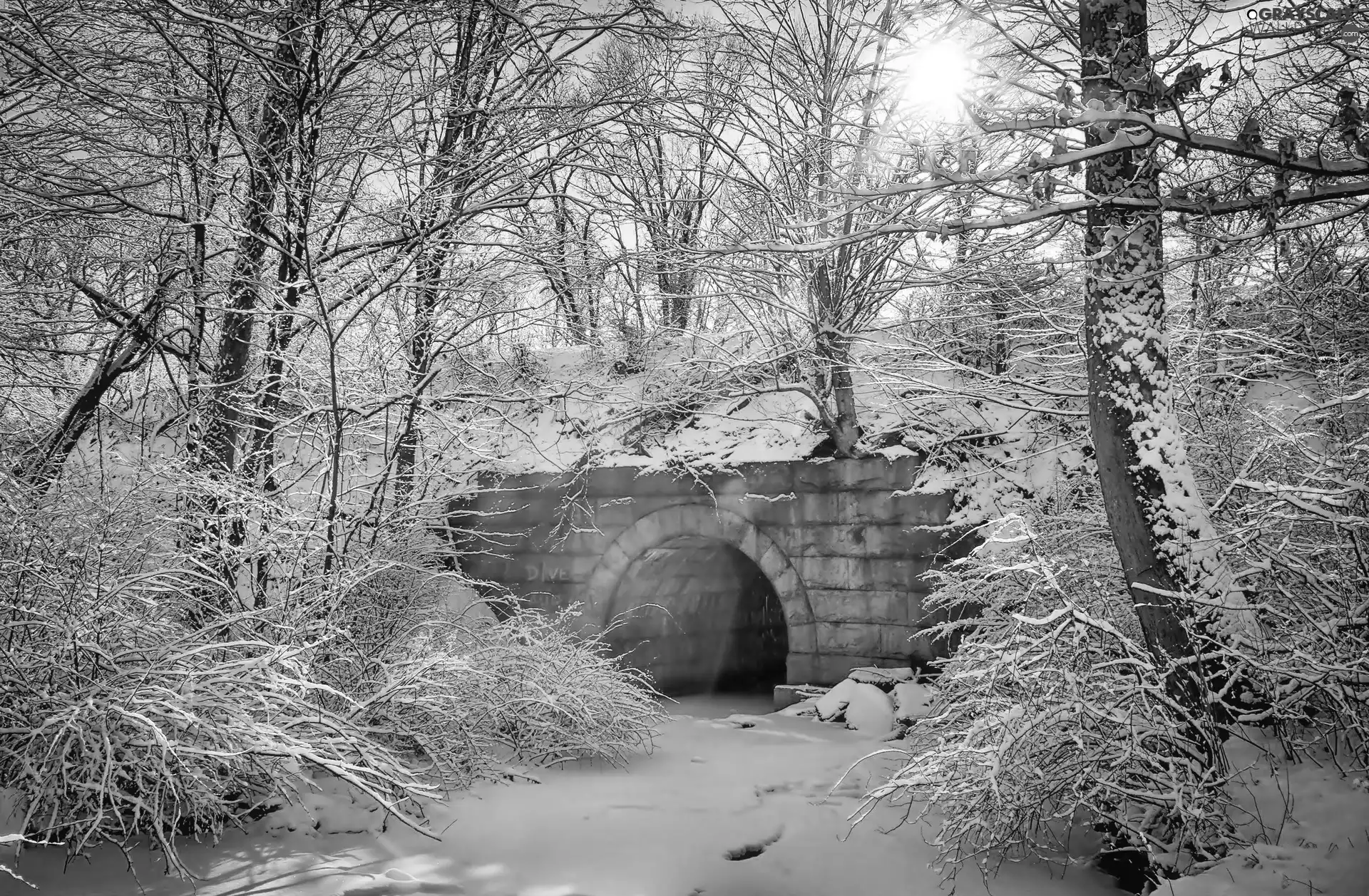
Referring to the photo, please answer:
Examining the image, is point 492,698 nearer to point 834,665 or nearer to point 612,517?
point 834,665

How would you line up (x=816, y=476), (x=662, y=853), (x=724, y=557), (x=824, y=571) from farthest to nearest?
(x=724, y=557) → (x=816, y=476) → (x=824, y=571) → (x=662, y=853)

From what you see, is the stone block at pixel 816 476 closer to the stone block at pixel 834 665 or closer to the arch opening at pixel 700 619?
the arch opening at pixel 700 619

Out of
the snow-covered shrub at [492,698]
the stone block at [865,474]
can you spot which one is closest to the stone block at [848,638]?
the stone block at [865,474]

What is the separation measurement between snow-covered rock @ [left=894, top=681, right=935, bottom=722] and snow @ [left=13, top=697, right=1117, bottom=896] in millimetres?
1373

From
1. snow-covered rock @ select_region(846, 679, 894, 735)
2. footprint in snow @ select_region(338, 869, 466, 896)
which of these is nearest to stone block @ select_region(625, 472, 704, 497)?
snow-covered rock @ select_region(846, 679, 894, 735)

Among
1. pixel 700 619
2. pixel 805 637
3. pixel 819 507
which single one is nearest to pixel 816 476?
pixel 819 507

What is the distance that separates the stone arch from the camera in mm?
8422

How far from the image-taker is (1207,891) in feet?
9.86

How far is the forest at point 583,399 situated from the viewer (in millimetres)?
3494

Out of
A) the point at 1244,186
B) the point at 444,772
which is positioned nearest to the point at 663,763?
the point at 444,772

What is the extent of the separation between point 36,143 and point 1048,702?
6.17 m

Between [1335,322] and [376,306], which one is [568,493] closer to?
[376,306]

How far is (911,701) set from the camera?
7.09 meters

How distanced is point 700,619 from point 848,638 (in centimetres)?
287
